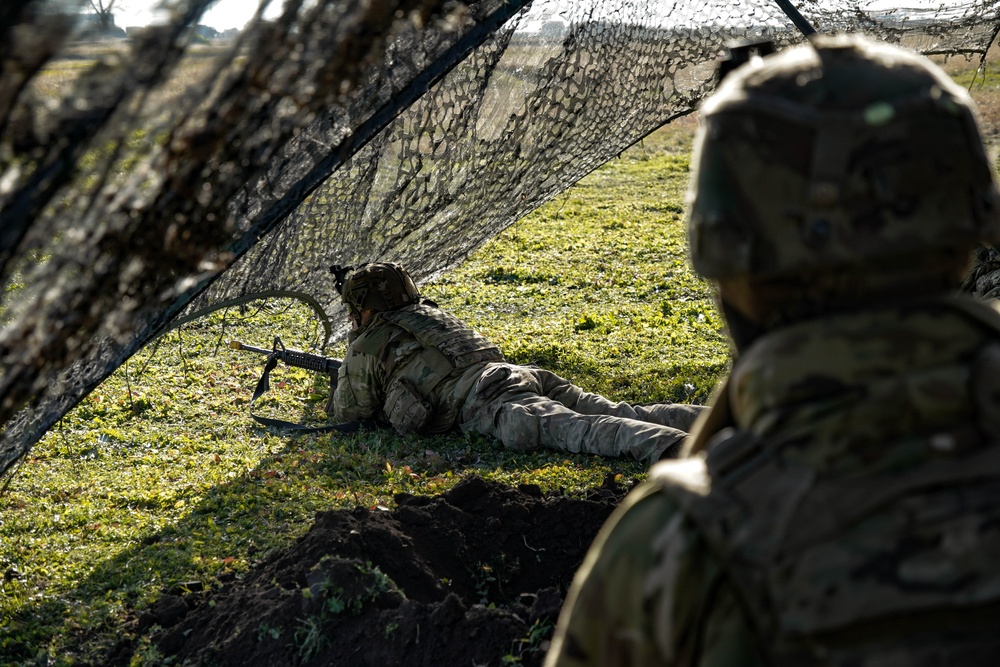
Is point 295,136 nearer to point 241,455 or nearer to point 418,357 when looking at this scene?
point 418,357

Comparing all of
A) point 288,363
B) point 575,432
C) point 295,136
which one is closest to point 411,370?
point 575,432

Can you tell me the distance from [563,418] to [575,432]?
175 mm

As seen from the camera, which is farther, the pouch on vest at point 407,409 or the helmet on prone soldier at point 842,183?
the pouch on vest at point 407,409

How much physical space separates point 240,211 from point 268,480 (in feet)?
9.42

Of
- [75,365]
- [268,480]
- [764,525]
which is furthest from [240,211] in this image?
[764,525]

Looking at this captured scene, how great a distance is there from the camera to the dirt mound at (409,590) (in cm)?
425

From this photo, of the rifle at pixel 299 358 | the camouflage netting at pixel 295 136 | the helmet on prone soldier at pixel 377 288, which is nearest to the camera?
the camouflage netting at pixel 295 136

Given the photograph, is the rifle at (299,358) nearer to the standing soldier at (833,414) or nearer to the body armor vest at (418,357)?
the body armor vest at (418,357)

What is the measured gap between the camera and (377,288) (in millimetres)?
7762

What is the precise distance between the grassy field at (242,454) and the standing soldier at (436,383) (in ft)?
0.68

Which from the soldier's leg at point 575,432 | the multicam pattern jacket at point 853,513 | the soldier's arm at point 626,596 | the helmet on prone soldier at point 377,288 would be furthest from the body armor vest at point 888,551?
the helmet on prone soldier at point 377,288

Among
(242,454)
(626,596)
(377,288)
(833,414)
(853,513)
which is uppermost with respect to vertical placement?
(833,414)

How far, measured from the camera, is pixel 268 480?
6.83 m

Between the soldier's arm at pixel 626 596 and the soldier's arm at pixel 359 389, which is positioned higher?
the soldier's arm at pixel 626 596
